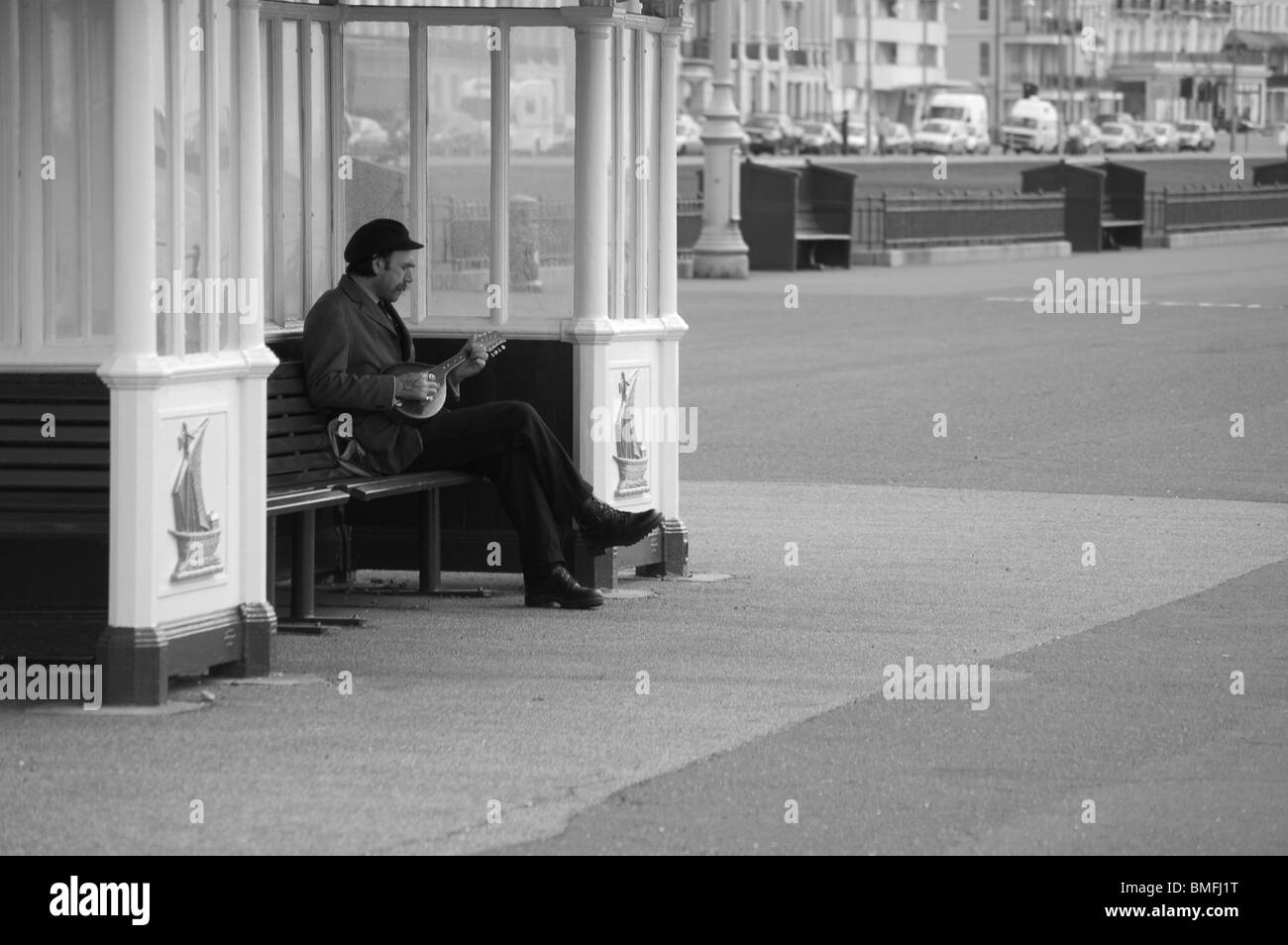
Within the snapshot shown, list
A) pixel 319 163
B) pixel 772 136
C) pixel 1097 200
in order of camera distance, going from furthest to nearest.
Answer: pixel 772 136 → pixel 1097 200 → pixel 319 163

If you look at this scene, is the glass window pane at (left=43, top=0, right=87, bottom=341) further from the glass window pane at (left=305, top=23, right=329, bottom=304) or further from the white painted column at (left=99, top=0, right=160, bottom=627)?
the glass window pane at (left=305, top=23, right=329, bottom=304)

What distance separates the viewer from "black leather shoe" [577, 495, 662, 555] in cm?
989

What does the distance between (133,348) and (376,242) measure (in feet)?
7.27

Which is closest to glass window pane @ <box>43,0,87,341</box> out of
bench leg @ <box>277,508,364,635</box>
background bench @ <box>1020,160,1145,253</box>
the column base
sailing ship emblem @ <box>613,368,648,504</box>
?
bench leg @ <box>277,508,364,635</box>

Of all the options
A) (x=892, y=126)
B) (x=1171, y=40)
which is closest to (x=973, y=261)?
(x=892, y=126)

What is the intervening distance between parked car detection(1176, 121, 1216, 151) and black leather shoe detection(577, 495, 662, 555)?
108 metres

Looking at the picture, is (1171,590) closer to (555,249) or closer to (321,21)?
(555,249)

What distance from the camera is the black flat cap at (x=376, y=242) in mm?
9781

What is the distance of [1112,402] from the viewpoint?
18.2 meters

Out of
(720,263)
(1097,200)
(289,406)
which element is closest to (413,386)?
(289,406)

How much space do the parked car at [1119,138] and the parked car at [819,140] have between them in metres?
12.7

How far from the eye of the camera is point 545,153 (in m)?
10.6

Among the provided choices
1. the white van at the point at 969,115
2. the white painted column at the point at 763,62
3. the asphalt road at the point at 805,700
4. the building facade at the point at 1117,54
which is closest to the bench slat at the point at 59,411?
the asphalt road at the point at 805,700

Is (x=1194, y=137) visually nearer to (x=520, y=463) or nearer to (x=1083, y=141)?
(x=1083, y=141)
